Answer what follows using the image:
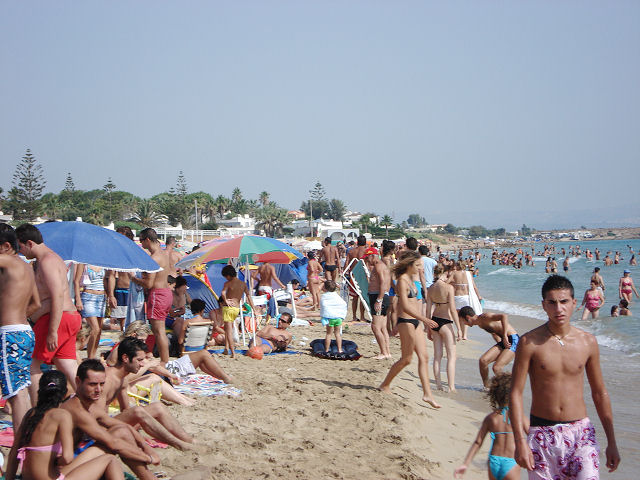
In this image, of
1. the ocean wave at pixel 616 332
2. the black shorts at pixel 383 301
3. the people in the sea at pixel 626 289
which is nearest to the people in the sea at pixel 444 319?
the black shorts at pixel 383 301

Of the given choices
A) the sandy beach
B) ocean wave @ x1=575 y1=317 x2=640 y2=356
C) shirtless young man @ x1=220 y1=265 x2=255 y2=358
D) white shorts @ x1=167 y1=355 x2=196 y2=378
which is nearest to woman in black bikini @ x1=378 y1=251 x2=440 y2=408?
the sandy beach

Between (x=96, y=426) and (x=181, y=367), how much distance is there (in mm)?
2818

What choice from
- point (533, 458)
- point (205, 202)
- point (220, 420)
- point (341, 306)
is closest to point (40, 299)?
point (220, 420)

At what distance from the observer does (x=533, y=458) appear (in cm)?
278

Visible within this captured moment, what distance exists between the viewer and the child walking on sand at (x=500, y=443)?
330cm

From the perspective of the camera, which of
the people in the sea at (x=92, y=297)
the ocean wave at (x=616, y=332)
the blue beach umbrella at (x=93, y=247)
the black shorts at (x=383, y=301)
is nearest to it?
the blue beach umbrella at (x=93, y=247)

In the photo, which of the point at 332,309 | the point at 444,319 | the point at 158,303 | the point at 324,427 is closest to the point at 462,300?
the point at 444,319

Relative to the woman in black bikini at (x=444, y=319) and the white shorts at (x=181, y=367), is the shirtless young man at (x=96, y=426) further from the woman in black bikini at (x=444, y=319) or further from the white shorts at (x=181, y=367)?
the woman in black bikini at (x=444, y=319)

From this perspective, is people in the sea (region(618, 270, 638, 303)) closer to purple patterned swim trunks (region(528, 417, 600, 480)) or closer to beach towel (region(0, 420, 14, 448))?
purple patterned swim trunks (region(528, 417, 600, 480))

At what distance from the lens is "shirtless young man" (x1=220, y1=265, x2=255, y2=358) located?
784 cm

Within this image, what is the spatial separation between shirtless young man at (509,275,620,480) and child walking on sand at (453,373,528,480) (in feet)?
1.36

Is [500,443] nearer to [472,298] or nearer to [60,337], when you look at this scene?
[60,337]

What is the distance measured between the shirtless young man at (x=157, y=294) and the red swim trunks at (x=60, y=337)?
76.2 inches

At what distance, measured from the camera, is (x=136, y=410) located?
4121mm
